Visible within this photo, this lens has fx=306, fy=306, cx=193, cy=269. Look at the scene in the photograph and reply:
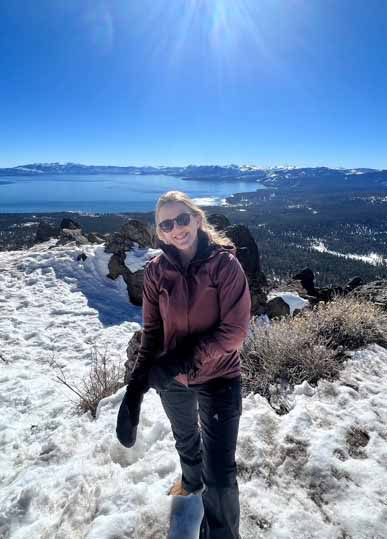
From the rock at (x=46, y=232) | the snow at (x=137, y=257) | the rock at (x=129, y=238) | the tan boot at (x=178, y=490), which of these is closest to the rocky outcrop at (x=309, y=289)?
the snow at (x=137, y=257)

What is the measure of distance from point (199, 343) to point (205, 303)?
25cm

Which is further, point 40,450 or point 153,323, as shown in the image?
point 40,450

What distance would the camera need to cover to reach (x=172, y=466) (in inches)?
107

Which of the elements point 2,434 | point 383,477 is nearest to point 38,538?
point 2,434

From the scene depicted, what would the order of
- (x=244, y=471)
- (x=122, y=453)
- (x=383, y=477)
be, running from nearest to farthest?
(x=383, y=477) < (x=244, y=471) < (x=122, y=453)

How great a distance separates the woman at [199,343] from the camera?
6.29ft

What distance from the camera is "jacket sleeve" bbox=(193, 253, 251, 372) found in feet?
6.25

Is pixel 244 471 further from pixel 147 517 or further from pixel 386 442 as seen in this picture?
pixel 386 442

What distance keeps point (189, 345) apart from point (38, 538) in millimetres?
1811

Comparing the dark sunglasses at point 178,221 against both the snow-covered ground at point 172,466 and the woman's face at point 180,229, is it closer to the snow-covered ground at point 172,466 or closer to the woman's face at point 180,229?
the woman's face at point 180,229

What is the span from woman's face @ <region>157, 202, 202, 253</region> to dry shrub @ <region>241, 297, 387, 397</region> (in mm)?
2487

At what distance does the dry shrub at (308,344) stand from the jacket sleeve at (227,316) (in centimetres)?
213

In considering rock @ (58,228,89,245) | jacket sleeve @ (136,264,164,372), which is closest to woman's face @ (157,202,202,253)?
jacket sleeve @ (136,264,164,372)

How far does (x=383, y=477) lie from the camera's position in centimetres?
242
